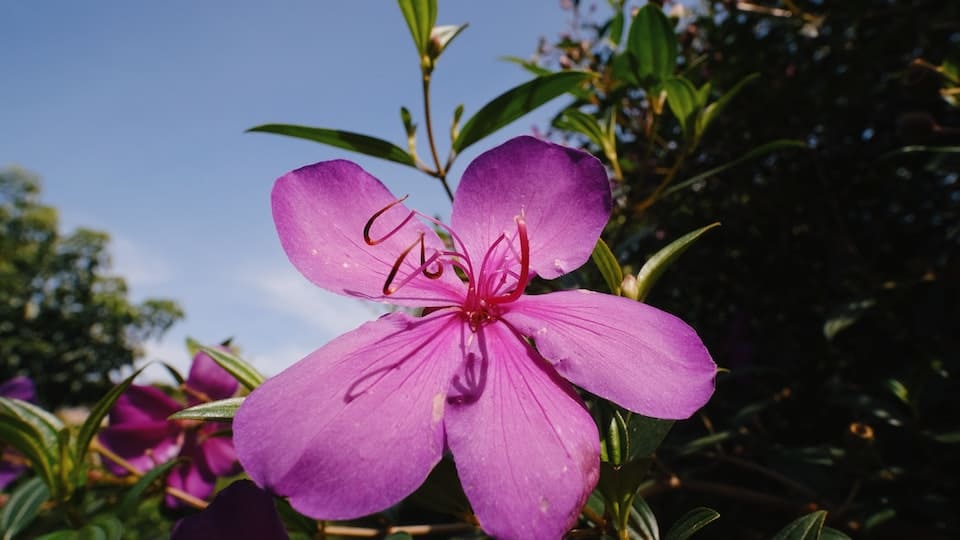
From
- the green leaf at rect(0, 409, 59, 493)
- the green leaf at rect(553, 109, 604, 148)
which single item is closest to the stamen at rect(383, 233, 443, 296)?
the green leaf at rect(553, 109, 604, 148)

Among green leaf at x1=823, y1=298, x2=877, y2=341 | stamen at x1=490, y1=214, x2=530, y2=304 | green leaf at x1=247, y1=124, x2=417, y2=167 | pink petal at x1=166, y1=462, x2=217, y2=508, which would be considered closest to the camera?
stamen at x1=490, y1=214, x2=530, y2=304

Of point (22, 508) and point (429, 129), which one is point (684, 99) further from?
point (22, 508)

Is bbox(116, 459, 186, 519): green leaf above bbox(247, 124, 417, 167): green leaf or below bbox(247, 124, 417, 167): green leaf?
below

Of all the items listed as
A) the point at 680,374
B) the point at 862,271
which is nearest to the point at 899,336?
the point at 862,271

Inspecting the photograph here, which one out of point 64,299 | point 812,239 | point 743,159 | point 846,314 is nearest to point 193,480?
point 743,159

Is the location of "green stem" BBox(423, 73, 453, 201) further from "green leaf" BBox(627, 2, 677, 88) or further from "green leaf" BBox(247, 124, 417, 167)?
"green leaf" BBox(627, 2, 677, 88)

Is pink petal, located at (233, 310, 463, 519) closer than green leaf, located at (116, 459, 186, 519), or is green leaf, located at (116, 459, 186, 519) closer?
pink petal, located at (233, 310, 463, 519)

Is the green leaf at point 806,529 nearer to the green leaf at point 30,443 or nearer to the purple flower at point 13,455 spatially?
the green leaf at point 30,443

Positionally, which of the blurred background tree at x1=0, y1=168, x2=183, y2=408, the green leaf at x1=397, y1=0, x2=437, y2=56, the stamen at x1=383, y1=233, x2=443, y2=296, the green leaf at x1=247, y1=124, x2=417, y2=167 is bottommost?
the blurred background tree at x1=0, y1=168, x2=183, y2=408
